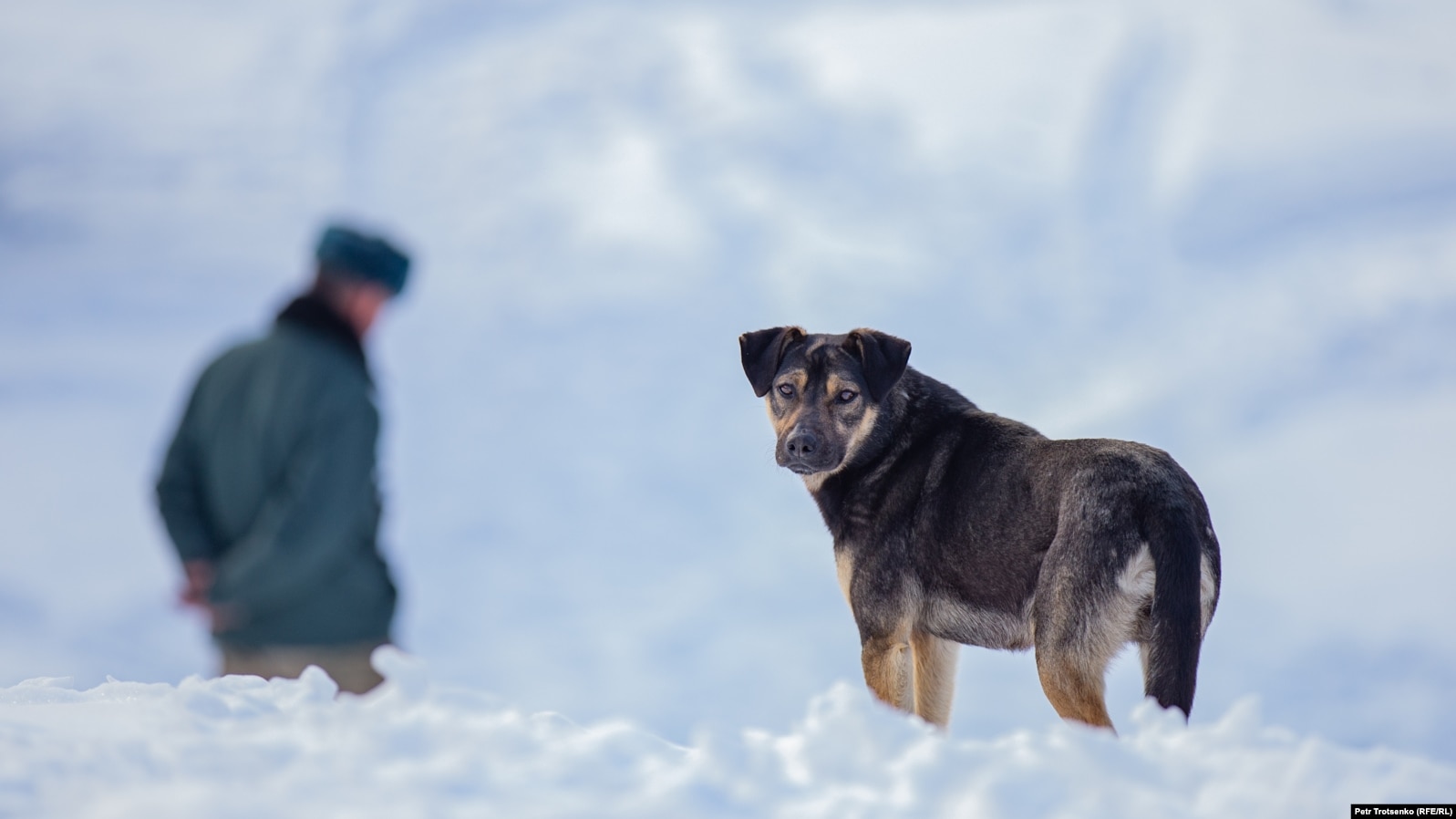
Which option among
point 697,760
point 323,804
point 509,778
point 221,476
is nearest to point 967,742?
point 697,760

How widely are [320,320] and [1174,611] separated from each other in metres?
5.25

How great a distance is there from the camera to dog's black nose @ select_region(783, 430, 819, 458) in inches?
355

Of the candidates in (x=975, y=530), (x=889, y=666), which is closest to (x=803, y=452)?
(x=975, y=530)

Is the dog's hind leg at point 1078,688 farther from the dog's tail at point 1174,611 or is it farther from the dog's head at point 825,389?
the dog's head at point 825,389

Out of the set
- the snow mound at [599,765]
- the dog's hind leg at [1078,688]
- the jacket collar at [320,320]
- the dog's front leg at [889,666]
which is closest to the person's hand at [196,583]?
the snow mound at [599,765]

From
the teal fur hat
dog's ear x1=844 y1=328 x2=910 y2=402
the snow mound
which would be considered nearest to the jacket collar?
the teal fur hat

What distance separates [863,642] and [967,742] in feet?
9.71

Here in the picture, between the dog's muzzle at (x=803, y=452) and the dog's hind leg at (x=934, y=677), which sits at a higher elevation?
the dog's muzzle at (x=803, y=452)

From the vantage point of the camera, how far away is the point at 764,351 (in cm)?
971

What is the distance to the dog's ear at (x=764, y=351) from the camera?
9641mm

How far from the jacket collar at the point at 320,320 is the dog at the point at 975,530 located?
379 centimetres

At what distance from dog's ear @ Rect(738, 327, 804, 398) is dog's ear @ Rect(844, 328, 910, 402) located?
559mm

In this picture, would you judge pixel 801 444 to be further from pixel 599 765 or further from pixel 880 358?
pixel 599 765

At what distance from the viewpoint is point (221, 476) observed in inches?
238
